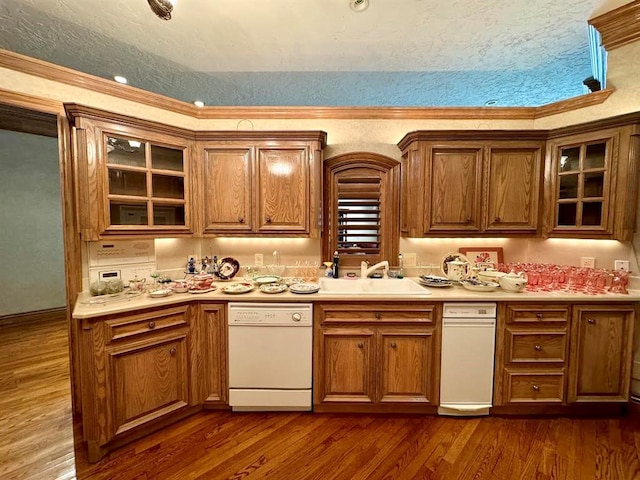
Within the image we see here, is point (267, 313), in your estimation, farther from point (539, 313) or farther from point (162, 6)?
point (539, 313)

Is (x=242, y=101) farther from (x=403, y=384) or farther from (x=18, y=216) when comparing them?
(x=18, y=216)

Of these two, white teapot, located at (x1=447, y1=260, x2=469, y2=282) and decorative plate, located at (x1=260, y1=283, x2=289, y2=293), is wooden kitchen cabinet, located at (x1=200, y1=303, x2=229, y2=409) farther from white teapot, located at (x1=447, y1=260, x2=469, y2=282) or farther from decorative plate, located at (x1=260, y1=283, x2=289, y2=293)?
white teapot, located at (x1=447, y1=260, x2=469, y2=282)

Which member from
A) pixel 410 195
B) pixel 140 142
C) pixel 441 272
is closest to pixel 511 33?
pixel 410 195

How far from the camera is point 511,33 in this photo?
1.99 metres

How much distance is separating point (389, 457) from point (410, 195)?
204 cm

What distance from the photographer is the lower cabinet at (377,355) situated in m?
2.02

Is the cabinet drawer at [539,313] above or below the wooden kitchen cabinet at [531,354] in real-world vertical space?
above

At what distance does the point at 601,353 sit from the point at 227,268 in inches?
126

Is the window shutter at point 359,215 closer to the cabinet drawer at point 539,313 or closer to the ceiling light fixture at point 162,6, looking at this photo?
A: the cabinet drawer at point 539,313

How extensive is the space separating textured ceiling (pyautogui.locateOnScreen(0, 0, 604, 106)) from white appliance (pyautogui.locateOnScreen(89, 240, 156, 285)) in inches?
62.8

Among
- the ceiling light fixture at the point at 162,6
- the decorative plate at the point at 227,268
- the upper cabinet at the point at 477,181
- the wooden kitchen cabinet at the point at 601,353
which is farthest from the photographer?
the decorative plate at the point at 227,268

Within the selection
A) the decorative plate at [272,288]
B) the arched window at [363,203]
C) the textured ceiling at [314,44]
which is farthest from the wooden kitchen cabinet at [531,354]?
the textured ceiling at [314,44]

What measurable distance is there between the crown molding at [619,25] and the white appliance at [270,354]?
3193 mm

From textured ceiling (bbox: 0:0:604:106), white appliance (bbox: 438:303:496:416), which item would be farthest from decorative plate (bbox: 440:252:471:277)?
textured ceiling (bbox: 0:0:604:106)
